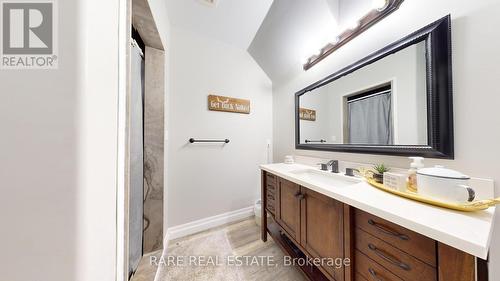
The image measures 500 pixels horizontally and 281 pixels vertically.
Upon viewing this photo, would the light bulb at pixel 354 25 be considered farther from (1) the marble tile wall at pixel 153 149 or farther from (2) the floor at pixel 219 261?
(2) the floor at pixel 219 261

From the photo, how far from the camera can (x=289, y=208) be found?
1.19 meters

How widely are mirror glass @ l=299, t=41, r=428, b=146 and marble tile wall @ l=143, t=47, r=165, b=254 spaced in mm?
1427

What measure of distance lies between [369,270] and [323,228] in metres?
0.24

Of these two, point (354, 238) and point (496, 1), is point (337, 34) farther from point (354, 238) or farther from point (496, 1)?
point (354, 238)

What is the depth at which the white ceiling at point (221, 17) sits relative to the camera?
1.45 meters

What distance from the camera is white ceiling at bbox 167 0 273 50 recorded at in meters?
1.45

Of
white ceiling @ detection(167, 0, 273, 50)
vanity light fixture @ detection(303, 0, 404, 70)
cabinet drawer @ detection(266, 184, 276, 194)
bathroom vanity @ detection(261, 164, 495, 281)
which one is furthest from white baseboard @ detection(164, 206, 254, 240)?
white ceiling @ detection(167, 0, 273, 50)

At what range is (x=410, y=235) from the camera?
21.1 inches

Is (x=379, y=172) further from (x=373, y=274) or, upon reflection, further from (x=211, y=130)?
(x=211, y=130)

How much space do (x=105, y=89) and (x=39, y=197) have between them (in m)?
0.30

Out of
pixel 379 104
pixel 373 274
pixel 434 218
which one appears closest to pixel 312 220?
pixel 373 274

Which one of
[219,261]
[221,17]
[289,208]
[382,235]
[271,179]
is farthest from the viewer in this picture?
[221,17]

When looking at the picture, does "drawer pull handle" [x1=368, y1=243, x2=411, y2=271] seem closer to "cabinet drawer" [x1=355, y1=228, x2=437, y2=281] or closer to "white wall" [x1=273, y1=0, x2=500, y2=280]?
"cabinet drawer" [x1=355, y1=228, x2=437, y2=281]

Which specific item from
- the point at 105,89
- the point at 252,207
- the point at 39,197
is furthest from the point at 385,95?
the point at 252,207
